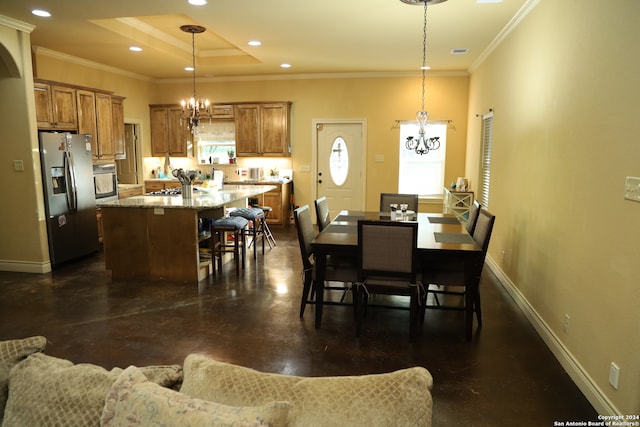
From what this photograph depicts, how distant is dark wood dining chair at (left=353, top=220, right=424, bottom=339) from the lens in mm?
3002

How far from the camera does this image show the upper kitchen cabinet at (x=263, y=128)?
7773 mm

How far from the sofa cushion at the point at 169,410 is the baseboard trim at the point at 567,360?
6.79 feet

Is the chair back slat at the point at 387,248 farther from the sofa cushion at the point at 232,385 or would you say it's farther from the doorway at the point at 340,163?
the doorway at the point at 340,163

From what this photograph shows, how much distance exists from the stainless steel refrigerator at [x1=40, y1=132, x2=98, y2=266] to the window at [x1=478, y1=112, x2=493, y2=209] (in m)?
5.30

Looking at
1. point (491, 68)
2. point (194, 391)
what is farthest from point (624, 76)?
point (491, 68)

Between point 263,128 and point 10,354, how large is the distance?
22.3 feet

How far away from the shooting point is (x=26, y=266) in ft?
16.5

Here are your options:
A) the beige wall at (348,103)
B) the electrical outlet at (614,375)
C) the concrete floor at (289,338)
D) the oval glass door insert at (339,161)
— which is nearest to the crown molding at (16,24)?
the beige wall at (348,103)

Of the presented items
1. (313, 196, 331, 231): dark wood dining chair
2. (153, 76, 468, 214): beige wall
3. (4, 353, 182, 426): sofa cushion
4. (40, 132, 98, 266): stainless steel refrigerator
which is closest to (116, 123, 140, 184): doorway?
(153, 76, 468, 214): beige wall

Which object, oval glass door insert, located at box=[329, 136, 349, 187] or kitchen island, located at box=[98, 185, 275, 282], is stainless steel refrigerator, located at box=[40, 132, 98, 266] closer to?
kitchen island, located at box=[98, 185, 275, 282]

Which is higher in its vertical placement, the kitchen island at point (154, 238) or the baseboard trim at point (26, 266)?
the kitchen island at point (154, 238)

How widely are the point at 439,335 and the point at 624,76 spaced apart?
2140 mm

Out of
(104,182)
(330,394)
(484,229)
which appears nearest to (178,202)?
(104,182)

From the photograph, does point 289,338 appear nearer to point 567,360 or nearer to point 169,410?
point 567,360
